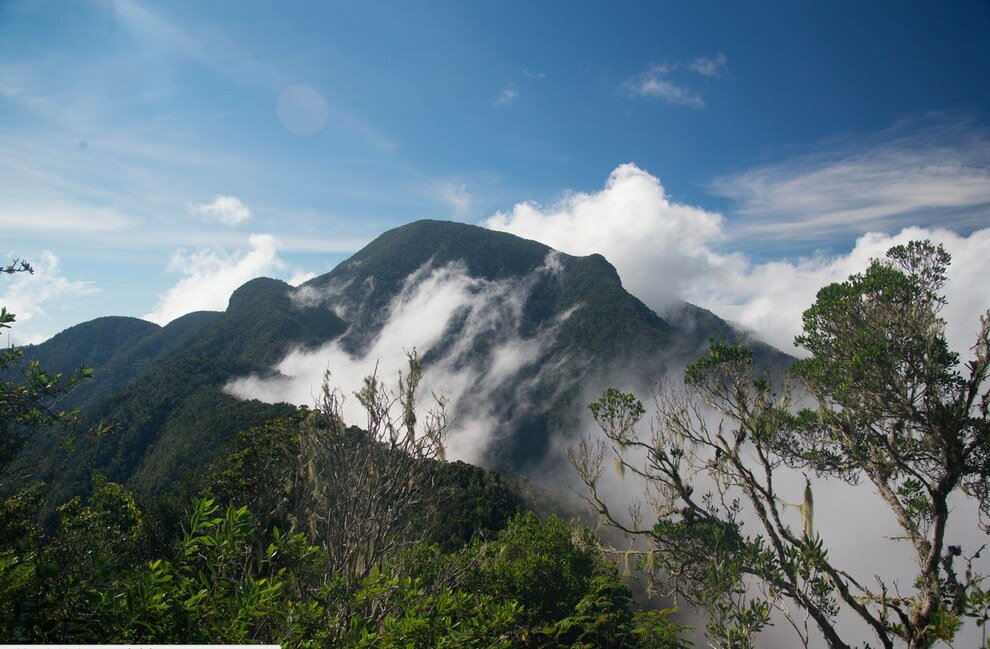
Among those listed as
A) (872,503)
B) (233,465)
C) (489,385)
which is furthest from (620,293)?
(233,465)

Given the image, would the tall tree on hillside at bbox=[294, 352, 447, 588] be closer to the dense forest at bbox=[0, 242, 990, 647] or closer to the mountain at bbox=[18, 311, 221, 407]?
the dense forest at bbox=[0, 242, 990, 647]

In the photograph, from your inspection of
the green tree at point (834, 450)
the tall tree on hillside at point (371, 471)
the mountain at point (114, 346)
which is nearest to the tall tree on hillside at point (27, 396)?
the tall tree on hillside at point (371, 471)

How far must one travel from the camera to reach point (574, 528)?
13250 mm

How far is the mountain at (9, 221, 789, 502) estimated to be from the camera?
65.6 meters

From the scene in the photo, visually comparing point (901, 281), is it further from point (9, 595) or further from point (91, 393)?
point (91, 393)

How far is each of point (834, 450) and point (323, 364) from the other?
152m

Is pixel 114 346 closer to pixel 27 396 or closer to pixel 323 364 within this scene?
pixel 323 364

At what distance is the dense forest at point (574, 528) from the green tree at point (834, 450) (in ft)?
0.14

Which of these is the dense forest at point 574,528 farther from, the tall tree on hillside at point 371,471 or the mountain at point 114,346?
the mountain at point 114,346

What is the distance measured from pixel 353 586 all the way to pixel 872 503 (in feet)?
400

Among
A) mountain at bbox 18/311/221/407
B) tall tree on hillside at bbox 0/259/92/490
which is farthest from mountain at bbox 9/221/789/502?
tall tree on hillside at bbox 0/259/92/490

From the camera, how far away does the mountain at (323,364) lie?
65625 millimetres

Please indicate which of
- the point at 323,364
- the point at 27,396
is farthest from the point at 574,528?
the point at 323,364

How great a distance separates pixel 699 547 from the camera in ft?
31.1
